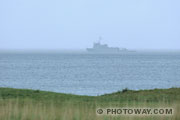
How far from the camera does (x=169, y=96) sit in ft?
79.6

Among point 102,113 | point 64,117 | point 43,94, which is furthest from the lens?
point 43,94

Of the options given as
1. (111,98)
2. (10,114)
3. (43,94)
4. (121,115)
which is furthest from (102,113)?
(43,94)

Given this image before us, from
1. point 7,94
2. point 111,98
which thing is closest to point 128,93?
point 111,98

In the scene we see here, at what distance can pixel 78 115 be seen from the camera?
15258mm

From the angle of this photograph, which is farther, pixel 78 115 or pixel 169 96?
pixel 169 96

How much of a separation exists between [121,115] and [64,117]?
220 cm

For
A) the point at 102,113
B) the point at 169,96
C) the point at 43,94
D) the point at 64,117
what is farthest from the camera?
the point at 43,94

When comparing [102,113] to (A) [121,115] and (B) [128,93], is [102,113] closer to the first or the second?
(A) [121,115]

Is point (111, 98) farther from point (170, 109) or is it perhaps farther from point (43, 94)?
point (170, 109)

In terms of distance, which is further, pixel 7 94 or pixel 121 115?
pixel 7 94

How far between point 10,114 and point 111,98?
31.6 ft

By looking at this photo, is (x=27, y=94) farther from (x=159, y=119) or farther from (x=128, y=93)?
Result: (x=159, y=119)

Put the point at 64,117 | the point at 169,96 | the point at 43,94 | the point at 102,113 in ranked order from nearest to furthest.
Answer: the point at 64,117, the point at 102,113, the point at 169,96, the point at 43,94

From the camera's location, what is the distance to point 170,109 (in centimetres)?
1667
